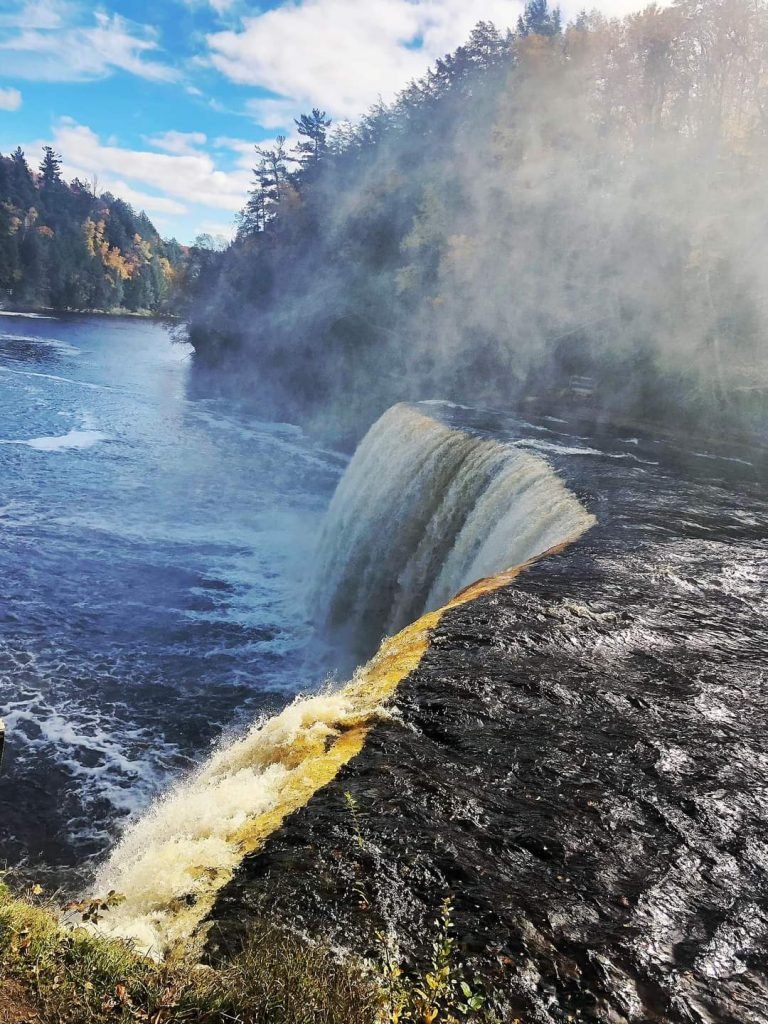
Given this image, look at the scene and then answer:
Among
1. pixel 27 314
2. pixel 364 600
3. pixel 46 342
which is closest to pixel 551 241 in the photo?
pixel 364 600

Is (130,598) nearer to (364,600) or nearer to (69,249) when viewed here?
(364,600)

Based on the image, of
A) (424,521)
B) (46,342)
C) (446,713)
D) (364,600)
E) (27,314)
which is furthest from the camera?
(27,314)

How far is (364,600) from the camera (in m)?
13.5

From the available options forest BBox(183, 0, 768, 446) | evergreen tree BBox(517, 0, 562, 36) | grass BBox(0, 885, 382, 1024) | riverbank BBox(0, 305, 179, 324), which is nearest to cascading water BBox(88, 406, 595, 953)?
grass BBox(0, 885, 382, 1024)

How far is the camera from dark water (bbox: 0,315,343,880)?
28.3ft

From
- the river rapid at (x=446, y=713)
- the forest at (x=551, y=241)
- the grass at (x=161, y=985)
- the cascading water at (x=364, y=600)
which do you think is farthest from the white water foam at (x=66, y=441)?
the grass at (x=161, y=985)

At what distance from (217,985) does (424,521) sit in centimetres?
1064

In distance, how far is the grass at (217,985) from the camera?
2338 mm

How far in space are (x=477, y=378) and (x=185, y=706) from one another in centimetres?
1815

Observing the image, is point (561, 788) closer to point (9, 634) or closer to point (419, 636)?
point (419, 636)

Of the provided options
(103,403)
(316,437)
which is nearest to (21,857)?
(316,437)

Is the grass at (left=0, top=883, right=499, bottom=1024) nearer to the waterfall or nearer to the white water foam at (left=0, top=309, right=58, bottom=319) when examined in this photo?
the waterfall

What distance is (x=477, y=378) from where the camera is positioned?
2514cm

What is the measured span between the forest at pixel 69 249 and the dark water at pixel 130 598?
2091 inches
